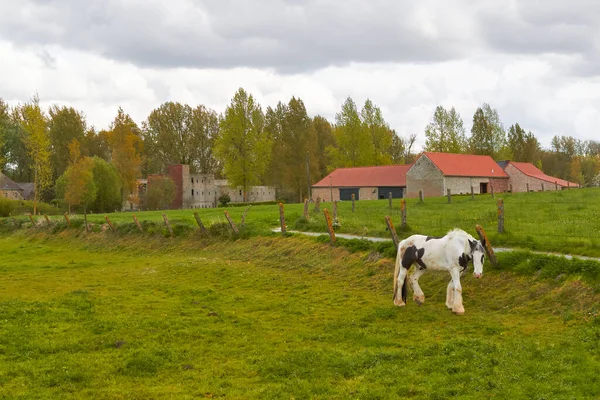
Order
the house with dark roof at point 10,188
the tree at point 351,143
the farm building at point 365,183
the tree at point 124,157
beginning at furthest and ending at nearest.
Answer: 1. the tree at point 351,143
2. the house with dark roof at point 10,188
3. the tree at point 124,157
4. the farm building at point 365,183

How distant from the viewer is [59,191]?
7106 centimetres

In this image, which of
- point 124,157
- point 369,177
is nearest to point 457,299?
point 369,177

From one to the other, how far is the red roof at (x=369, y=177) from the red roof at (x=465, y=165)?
5609 mm

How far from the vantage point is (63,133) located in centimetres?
9094

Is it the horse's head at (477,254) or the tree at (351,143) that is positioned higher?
the tree at (351,143)

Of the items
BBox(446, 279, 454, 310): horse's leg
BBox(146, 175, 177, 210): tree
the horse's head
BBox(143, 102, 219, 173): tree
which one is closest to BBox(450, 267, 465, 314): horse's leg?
BBox(446, 279, 454, 310): horse's leg

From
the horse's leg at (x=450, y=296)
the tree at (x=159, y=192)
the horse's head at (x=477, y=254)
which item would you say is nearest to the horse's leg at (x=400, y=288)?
the horse's leg at (x=450, y=296)

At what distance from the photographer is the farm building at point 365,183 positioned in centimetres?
7838

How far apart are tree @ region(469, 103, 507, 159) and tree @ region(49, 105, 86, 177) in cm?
6779

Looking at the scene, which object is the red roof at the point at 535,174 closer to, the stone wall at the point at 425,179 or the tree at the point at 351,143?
the stone wall at the point at 425,179

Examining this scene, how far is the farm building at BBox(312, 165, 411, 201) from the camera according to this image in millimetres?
78375

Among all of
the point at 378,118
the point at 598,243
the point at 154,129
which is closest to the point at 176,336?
the point at 598,243

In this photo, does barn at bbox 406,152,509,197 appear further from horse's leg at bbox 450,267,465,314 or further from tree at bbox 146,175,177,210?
horse's leg at bbox 450,267,465,314

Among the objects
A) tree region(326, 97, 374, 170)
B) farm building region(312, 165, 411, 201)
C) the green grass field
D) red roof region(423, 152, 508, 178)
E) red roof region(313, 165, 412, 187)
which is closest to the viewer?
the green grass field
